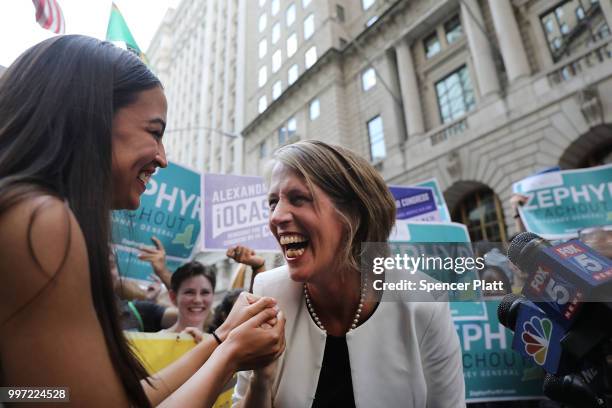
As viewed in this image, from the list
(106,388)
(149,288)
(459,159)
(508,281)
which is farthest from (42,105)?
(459,159)

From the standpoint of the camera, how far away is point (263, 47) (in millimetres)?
30516

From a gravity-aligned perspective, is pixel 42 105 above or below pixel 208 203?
below

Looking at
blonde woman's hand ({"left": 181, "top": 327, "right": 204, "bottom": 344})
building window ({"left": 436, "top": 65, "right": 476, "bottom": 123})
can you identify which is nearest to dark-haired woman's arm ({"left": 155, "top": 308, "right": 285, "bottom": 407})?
blonde woman's hand ({"left": 181, "top": 327, "right": 204, "bottom": 344})

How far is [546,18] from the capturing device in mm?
13000

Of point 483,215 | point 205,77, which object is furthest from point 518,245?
point 205,77

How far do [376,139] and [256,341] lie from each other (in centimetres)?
1730

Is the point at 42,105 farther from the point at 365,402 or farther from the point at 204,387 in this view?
the point at 365,402

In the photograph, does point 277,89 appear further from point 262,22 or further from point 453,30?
point 453,30

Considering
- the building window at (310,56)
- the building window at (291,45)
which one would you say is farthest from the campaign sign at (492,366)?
the building window at (291,45)

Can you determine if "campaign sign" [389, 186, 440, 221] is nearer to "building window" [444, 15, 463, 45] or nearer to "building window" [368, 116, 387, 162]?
"building window" [368, 116, 387, 162]

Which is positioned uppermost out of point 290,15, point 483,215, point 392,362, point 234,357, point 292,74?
point 290,15

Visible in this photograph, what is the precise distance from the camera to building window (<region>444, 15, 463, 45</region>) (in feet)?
50.8

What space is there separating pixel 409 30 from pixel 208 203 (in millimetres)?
15643

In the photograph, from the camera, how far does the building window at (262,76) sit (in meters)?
29.2
